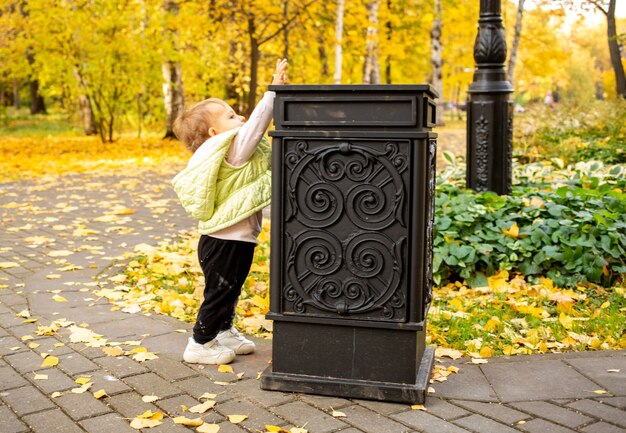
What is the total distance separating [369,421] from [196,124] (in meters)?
1.66

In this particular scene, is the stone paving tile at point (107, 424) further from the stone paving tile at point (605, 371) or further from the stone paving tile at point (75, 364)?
the stone paving tile at point (605, 371)

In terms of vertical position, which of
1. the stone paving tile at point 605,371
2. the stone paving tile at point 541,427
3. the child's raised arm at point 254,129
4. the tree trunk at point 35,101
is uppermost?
the tree trunk at point 35,101

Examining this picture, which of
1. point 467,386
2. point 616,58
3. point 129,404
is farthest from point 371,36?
point 129,404

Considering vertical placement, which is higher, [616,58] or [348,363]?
[616,58]

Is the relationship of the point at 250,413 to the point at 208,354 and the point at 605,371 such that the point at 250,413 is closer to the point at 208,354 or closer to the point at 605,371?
the point at 208,354

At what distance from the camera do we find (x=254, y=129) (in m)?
3.54

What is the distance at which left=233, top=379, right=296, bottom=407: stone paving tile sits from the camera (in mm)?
3326

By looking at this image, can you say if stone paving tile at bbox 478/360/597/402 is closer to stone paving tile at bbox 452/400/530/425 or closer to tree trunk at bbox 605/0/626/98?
stone paving tile at bbox 452/400/530/425

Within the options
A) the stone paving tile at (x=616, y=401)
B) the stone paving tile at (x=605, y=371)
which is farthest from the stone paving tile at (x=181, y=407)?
the stone paving tile at (x=605, y=371)

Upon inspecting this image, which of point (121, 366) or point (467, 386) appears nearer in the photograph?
point (467, 386)

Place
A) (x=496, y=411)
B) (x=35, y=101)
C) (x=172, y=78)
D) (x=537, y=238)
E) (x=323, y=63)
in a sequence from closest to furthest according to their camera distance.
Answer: (x=496, y=411), (x=537, y=238), (x=172, y=78), (x=323, y=63), (x=35, y=101)

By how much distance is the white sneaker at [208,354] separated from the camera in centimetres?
381

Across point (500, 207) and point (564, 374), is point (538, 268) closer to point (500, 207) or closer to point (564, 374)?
point (500, 207)

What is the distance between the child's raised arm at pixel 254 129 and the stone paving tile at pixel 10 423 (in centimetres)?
147
